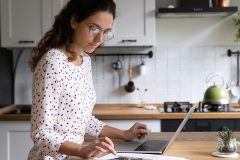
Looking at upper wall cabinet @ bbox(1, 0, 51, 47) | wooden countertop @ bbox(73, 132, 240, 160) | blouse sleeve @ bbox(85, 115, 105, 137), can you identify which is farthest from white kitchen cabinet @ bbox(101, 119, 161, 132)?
blouse sleeve @ bbox(85, 115, 105, 137)

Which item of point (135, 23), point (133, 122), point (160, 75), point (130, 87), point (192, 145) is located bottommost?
point (133, 122)

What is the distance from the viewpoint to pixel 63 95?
1391 millimetres

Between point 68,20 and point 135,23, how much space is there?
68.2 inches

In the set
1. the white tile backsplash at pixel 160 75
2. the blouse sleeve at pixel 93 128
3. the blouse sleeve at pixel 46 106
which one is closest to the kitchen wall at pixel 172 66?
the white tile backsplash at pixel 160 75

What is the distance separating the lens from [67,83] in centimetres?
140

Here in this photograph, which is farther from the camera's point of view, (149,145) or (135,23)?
(135,23)

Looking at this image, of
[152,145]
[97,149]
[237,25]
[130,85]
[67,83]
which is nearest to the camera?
[97,149]

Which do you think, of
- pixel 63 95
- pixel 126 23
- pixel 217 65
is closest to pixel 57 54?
pixel 63 95

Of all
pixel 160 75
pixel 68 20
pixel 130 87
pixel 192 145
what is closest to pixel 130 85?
pixel 130 87

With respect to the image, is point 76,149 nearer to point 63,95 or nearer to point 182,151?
point 63,95

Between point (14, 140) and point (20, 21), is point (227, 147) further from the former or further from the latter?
point (20, 21)

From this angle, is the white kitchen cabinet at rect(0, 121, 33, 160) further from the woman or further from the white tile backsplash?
the woman

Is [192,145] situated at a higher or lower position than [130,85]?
lower

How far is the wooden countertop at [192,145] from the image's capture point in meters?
1.42
